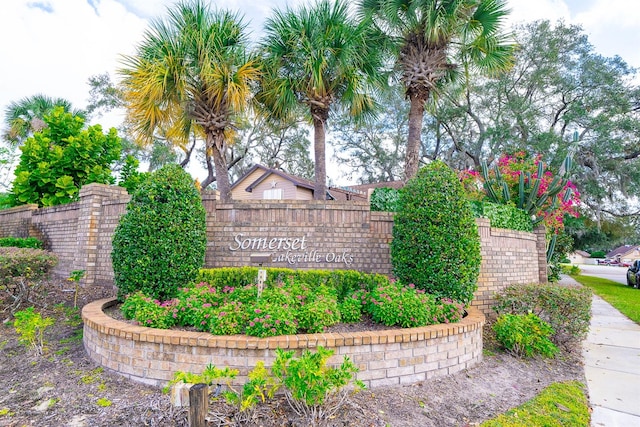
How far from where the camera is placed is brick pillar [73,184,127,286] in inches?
283

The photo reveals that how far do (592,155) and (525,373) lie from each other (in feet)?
53.3

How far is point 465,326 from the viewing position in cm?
425

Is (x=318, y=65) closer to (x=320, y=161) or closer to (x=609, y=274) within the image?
(x=320, y=161)

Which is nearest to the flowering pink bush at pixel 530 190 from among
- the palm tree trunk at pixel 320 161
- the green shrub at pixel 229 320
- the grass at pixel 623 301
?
the grass at pixel 623 301

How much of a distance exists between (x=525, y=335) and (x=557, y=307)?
0.93 m

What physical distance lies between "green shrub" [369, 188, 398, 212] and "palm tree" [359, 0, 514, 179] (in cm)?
179

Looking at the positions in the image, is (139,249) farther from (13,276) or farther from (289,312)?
(13,276)

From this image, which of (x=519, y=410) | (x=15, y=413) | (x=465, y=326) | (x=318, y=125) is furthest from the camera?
(x=318, y=125)

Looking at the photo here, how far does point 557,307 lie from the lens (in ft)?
17.4

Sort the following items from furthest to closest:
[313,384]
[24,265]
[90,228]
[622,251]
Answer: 1. [622,251]
2. [90,228]
3. [24,265]
4. [313,384]

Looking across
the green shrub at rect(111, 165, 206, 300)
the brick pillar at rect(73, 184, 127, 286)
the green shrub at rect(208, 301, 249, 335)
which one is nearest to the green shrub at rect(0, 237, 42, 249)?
the brick pillar at rect(73, 184, 127, 286)

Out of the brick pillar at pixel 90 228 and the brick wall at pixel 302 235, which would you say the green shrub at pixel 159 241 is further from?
the brick pillar at pixel 90 228

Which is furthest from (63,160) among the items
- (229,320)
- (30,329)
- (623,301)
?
(623,301)

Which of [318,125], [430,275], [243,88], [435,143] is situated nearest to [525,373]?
[430,275]
